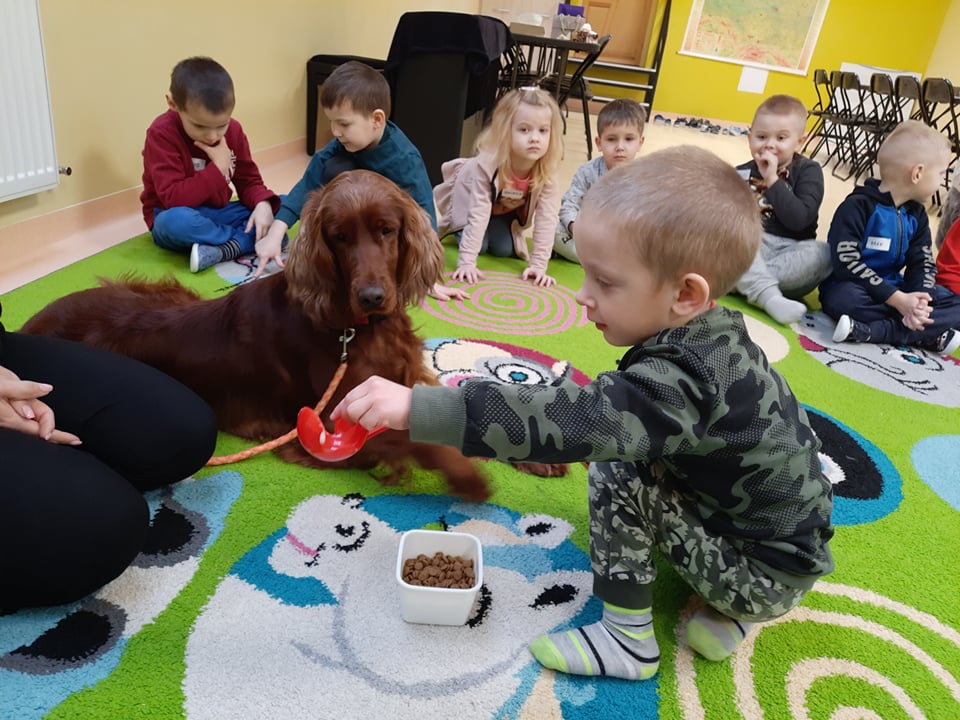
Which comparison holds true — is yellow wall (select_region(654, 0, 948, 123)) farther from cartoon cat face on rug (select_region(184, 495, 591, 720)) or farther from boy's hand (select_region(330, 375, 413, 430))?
boy's hand (select_region(330, 375, 413, 430))

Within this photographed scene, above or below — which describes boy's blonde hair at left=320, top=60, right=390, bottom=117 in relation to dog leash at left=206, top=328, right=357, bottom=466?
above

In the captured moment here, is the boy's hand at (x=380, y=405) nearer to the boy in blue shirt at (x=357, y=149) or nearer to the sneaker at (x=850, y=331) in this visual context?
the boy in blue shirt at (x=357, y=149)

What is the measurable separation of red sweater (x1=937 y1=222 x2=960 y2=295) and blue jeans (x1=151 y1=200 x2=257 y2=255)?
9.35 feet

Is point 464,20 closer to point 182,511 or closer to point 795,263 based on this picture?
point 795,263

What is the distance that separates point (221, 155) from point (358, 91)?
740mm

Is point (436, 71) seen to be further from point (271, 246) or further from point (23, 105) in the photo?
point (23, 105)

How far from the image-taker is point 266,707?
0.94 metres

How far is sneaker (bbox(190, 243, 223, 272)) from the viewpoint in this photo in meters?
2.40

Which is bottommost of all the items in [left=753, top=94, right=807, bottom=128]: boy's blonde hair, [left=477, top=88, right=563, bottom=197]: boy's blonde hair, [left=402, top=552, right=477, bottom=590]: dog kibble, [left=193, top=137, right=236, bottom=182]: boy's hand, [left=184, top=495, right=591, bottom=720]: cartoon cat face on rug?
[left=184, top=495, right=591, bottom=720]: cartoon cat face on rug

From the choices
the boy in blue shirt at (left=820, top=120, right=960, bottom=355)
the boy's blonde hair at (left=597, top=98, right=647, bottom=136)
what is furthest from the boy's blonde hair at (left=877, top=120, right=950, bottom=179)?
A: the boy's blonde hair at (left=597, top=98, right=647, bottom=136)

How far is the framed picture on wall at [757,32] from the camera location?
28.9 feet

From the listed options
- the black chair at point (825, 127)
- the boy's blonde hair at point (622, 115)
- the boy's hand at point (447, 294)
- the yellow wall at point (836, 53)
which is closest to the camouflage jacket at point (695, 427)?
the boy's hand at point (447, 294)

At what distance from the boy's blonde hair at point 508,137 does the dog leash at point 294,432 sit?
157 cm

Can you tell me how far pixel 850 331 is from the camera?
245cm
